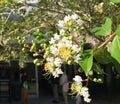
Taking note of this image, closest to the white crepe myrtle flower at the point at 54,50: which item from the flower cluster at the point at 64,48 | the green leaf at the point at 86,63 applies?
the flower cluster at the point at 64,48

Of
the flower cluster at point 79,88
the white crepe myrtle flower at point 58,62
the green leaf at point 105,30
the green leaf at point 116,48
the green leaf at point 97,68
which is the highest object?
the green leaf at point 105,30

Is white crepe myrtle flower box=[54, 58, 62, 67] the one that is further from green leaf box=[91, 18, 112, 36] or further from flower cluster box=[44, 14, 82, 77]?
green leaf box=[91, 18, 112, 36]

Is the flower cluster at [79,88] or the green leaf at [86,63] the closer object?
the green leaf at [86,63]

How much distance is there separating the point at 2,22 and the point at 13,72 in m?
15.0

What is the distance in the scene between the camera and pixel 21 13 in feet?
23.4

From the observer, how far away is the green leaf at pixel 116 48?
5.25ft

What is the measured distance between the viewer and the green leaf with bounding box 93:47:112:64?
1648 mm

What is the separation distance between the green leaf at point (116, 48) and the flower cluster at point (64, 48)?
0.38 ft

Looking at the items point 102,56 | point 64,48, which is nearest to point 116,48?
point 102,56

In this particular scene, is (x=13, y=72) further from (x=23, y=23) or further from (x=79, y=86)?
(x=79, y=86)

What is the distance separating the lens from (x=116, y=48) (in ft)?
5.27

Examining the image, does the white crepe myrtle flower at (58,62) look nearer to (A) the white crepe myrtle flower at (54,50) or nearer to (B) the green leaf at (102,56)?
(A) the white crepe myrtle flower at (54,50)

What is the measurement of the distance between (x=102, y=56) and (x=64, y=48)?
0.47ft

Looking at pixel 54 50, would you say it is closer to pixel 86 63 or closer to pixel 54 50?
pixel 54 50
